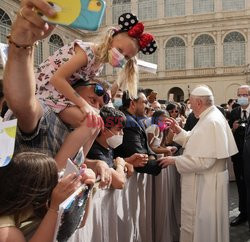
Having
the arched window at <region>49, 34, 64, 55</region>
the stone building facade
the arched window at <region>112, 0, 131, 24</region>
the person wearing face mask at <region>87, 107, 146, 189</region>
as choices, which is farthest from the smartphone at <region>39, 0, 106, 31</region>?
the arched window at <region>112, 0, 131, 24</region>

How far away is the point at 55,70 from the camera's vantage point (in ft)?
7.39

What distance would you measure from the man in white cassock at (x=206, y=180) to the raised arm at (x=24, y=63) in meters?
2.37

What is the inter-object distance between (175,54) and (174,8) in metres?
4.27

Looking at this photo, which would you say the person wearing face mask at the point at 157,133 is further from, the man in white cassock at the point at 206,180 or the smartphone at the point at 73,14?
the smartphone at the point at 73,14

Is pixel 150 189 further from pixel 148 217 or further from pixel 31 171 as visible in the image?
pixel 31 171

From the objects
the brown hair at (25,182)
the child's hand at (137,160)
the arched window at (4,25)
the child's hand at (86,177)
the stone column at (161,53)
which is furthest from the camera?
the stone column at (161,53)

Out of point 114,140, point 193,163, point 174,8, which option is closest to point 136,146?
point 114,140

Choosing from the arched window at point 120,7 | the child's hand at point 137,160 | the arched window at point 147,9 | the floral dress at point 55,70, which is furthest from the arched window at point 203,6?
the floral dress at point 55,70

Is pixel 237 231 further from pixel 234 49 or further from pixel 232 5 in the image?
pixel 232 5

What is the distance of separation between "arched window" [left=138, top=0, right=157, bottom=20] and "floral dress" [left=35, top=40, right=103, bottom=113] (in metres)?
33.0

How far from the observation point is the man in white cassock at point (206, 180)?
3.69 metres

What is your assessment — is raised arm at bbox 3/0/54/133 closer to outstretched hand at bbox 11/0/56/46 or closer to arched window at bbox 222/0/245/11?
outstretched hand at bbox 11/0/56/46

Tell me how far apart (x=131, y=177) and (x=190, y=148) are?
883 mm

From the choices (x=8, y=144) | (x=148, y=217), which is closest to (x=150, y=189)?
(x=148, y=217)
